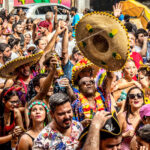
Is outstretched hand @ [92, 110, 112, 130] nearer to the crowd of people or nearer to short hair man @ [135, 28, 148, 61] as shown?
the crowd of people

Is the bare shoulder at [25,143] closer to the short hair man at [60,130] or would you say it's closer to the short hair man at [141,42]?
the short hair man at [60,130]

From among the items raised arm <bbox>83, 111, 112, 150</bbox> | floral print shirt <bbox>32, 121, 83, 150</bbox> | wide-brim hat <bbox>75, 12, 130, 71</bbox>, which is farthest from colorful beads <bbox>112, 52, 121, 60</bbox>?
raised arm <bbox>83, 111, 112, 150</bbox>

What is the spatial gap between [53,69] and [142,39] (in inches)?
180

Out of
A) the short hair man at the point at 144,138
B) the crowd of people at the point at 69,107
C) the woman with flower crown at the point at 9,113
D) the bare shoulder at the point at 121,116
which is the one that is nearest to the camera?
the crowd of people at the point at 69,107

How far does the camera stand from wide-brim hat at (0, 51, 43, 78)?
5.72 metres

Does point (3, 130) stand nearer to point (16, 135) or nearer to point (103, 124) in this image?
point (16, 135)

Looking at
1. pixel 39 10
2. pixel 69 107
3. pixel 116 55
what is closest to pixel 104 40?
pixel 116 55

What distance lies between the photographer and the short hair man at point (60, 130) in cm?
370

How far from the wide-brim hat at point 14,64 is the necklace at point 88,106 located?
3.40 feet

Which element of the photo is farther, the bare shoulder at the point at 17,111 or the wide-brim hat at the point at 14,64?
the wide-brim hat at the point at 14,64

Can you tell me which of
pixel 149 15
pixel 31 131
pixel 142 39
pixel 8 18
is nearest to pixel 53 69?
pixel 31 131

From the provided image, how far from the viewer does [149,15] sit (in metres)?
14.2

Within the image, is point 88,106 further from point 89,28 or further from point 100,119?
point 100,119

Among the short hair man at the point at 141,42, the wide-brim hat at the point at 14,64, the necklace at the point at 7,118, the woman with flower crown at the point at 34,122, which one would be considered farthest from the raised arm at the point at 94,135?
the short hair man at the point at 141,42
